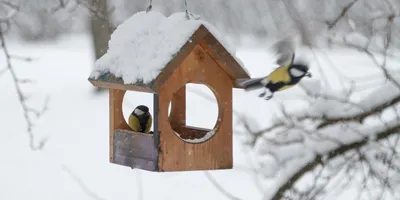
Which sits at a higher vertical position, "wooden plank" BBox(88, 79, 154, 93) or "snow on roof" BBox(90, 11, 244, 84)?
"snow on roof" BBox(90, 11, 244, 84)

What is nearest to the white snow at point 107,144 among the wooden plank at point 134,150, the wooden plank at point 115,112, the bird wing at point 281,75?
the bird wing at point 281,75

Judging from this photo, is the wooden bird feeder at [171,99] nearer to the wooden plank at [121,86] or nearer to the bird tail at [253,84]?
the wooden plank at [121,86]

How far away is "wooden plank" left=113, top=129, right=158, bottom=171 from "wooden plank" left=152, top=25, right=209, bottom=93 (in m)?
0.27

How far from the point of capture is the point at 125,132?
310cm

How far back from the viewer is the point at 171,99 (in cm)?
295

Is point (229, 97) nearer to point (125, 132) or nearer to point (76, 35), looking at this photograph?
point (125, 132)

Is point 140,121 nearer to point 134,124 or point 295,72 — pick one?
point 134,124

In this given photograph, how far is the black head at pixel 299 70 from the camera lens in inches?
93.1

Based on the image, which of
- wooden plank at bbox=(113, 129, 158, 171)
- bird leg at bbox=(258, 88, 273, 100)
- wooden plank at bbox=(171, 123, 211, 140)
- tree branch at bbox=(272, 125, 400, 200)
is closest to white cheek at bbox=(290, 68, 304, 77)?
bird leg at bbox=(258, 88, 273, 100)

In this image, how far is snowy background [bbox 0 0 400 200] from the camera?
270 cm

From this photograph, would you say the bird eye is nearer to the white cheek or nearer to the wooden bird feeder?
the wooden bird feeder

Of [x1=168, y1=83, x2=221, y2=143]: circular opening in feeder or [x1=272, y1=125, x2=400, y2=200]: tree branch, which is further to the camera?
[x1=168, y1=83, x2=221, y2=143]: circular opening in feeder

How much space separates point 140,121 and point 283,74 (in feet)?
3.29

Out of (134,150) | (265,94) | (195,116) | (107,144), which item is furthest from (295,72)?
(195,116)
